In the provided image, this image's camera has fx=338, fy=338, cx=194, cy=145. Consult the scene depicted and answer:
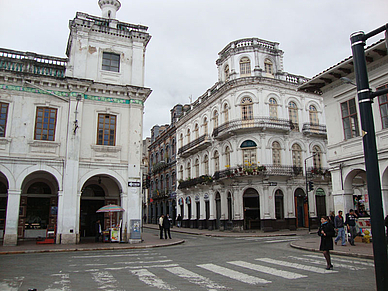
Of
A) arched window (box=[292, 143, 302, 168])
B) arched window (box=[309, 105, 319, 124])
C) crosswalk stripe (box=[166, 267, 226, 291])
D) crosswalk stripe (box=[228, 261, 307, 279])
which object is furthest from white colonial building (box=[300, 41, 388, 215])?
arched window (box=[309, 105, 319, 124])

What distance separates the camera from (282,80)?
106ft

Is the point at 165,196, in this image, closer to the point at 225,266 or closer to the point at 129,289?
the point at 225,266

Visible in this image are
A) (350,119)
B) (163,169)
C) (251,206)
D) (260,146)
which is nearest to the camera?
(350,119)

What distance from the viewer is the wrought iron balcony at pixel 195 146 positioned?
116 ft

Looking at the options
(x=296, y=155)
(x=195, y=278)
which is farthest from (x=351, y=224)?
(x=296, y=155)

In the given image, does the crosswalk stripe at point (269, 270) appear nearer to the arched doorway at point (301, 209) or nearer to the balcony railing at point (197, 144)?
the arched doorway at point (301, 209)

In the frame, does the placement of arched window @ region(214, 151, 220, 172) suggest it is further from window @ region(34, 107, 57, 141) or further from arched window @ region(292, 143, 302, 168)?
window @ region(34, 107, 57, 141)

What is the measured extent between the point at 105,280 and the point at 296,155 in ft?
88.3

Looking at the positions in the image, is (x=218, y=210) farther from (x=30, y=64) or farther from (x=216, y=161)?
(x=30, y=64)

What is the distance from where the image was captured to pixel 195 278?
8.66m

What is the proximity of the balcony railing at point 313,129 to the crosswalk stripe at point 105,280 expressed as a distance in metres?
27.1

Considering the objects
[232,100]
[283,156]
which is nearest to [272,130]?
[283,156]

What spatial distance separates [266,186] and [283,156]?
3.49m

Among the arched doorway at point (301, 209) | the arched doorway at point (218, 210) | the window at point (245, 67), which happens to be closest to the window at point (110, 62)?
the window at point (245, 67)
